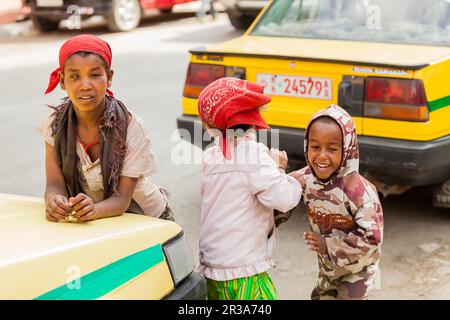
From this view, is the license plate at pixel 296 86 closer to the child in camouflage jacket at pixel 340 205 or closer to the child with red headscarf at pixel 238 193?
the child in camouflage jacket at pixel 340 205

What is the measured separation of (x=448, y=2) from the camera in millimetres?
4711

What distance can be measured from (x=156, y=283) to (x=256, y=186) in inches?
20.1

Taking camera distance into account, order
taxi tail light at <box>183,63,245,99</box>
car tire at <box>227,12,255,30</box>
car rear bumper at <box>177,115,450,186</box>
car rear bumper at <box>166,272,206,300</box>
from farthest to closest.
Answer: car tire at <box>227,12,255,30</box>
taxi tail light at <box>183,63,245,99</box>
car rear bumper at <box>177,115,450,186</box>
car rear bumper at <box>166,272,206,300</box>

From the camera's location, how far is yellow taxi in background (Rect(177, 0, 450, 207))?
4121 mm

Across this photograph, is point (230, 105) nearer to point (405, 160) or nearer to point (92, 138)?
point (92, 138)

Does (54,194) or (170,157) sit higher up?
(54,194)

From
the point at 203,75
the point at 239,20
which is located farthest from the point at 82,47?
the point at 239,20

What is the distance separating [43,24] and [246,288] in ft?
38.8

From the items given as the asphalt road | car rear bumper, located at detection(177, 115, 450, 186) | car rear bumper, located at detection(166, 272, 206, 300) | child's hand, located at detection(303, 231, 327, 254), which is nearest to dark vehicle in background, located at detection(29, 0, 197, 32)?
the asphalt road

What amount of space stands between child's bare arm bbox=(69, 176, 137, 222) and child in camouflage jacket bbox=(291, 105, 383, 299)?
662mm

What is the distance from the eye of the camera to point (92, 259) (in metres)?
2.03

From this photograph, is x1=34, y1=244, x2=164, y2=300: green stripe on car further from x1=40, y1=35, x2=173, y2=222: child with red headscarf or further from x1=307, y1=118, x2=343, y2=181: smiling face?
x1=307, y1=118, x2=343, y2=181: smiling face

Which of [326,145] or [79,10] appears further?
[79,10]
